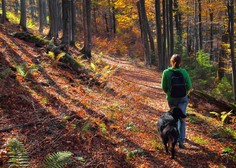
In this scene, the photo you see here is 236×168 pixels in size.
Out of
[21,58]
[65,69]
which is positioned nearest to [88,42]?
[65,69]

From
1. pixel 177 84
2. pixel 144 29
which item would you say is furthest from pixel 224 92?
pixel 177 84

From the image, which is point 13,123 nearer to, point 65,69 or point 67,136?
point 67,136

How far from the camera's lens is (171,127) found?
558 cm

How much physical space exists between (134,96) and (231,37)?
6857 millimetres

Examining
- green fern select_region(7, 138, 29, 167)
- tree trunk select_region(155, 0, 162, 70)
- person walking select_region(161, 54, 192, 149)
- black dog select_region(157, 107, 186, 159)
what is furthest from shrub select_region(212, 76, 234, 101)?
green fern select_region(7, 138, 29, 167)

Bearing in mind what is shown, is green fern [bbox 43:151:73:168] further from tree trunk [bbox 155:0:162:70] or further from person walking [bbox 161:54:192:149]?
tree trunk [bbox 155:0:162:70]

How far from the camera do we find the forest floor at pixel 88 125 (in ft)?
16.9

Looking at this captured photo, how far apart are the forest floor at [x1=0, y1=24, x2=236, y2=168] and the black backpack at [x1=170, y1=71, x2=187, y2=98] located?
1.51 meters

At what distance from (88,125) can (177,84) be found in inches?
89.6

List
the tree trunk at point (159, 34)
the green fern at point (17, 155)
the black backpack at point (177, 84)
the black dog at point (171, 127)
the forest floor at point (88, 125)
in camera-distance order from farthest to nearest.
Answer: the tree trunk at point (159, 34), the black backpack at point (177, 84), the black dog at point (171, 127), the forest floor at point (88, 125), the green fern at point (17, 155)

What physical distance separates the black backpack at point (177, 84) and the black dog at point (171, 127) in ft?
1.26

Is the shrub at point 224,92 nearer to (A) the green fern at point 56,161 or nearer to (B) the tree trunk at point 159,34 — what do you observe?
(B) the tree trunk at point 159,34

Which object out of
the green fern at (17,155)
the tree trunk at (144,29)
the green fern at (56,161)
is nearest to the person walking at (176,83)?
the green fern at (56,161)

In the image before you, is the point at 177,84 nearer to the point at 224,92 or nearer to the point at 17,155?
the point at 17,155
